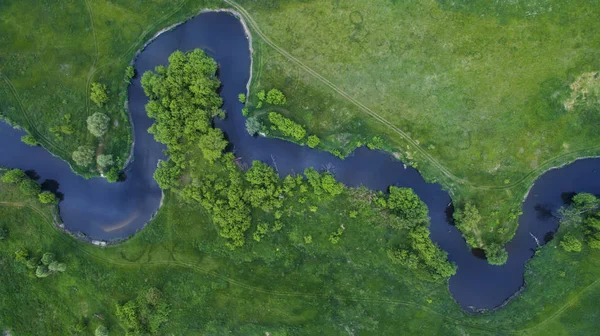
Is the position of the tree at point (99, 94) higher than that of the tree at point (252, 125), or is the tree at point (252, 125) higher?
the tree at point (252, 125)

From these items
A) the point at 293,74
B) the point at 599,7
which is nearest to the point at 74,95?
the point at 293,74

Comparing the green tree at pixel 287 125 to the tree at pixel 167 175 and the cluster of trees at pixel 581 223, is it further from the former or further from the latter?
the cluster of trees at pixel 581 223

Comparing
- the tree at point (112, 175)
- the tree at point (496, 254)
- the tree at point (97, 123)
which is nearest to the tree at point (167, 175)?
the tree at point (112, 175)

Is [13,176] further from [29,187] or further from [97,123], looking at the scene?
[97,123]

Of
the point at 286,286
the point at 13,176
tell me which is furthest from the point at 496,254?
the point at 13,176

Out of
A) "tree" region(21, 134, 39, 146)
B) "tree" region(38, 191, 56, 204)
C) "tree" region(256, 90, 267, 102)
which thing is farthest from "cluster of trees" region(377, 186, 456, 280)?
"tree" region(21, 134, 39, 146)

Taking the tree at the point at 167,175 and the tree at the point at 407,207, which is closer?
the tree at the point at 407,207

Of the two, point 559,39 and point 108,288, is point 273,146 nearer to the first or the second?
point 108,288
